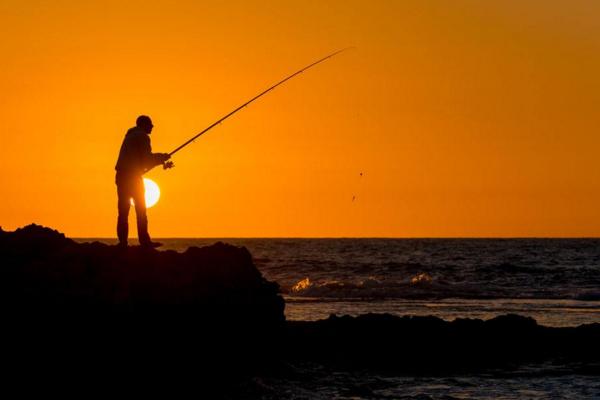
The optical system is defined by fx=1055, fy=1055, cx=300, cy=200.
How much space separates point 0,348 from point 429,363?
697cm

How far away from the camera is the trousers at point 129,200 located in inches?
524

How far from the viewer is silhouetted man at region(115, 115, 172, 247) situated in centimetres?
1319

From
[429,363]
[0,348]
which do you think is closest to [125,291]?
[0,348]

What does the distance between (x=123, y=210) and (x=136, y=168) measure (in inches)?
23.9

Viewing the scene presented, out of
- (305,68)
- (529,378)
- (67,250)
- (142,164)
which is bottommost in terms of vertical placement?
(529,378)

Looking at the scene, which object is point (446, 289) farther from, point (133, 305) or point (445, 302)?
point (133, 305)

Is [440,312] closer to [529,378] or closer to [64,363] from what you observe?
[529,378]

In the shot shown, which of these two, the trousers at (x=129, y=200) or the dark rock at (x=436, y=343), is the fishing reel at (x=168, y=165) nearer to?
the trousers at (x=129, y=200)

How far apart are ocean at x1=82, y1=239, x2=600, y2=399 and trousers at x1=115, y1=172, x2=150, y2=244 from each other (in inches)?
98.4

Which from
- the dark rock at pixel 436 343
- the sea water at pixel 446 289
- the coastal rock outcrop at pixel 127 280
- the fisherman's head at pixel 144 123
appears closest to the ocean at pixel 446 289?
the sea water at pixel 446 289

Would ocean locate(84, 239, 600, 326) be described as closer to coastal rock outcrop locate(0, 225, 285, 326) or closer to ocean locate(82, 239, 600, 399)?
ocean locate(82, 239, 600, 399)

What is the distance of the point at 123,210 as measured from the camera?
13.5 metres

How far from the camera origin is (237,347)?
13.5m

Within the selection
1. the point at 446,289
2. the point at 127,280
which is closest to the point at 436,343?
the point at 127,280
